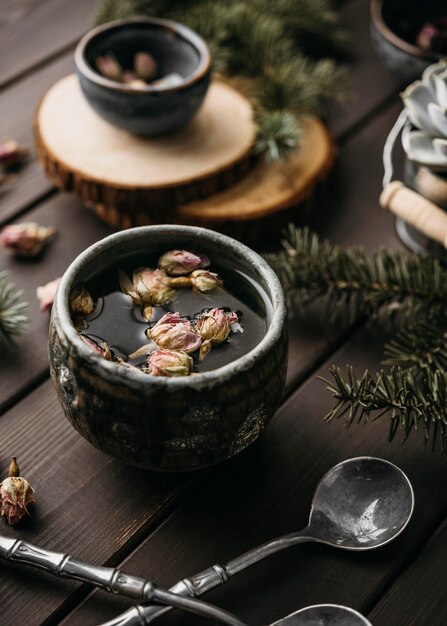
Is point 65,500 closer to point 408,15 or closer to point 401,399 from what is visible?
point 401,399

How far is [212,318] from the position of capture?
54 cm

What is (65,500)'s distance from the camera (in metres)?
0.57

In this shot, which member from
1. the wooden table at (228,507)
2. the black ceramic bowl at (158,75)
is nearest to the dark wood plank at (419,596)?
the wooden table at (228,507)

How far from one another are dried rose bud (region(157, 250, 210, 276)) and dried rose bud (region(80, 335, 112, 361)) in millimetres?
76

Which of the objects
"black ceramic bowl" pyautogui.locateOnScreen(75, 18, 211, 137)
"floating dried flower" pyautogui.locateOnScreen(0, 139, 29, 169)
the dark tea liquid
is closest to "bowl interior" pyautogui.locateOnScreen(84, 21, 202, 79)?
"black ceramic bowl" pyautogui.locateOnScreen(75, 18, 211, 137)

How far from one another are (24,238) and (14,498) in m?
0.28

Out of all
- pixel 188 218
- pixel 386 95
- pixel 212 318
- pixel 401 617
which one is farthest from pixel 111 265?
pixel 386 95

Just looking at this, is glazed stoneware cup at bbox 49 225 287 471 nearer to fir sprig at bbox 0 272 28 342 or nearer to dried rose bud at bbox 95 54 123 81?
fir sprig at bbox 0 272 28 342

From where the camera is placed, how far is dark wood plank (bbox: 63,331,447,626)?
1.71ft

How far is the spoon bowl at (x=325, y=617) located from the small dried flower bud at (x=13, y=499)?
7.4 inches

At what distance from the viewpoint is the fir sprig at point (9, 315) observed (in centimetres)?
66

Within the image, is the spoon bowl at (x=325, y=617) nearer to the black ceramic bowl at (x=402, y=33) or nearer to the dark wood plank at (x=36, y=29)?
the black ceramic bowl at (x=402, y=33)

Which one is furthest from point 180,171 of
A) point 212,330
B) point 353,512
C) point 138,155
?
point 353,512

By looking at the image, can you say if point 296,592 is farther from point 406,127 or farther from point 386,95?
point 386,95
